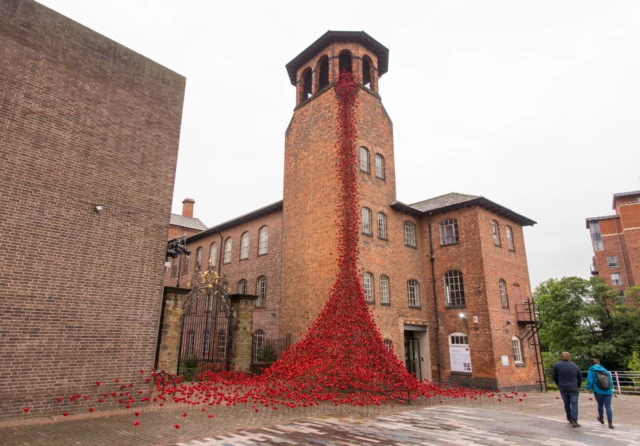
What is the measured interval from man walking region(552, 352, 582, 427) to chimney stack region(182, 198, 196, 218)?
38908 millimetres

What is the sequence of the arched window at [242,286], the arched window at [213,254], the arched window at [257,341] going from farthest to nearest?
the arched window at [213,254] < the arched window at [242,286] < the arched window at [257,341]

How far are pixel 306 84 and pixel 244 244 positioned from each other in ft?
34.1

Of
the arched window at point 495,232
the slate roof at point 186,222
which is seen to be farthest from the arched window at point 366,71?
the slate roof at point 186,222

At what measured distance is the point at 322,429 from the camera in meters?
7.50

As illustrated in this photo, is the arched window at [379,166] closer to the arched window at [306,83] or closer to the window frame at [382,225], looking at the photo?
the window frame at [382,225]

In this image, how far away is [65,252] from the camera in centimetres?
877

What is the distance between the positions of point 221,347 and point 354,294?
9.95 meters

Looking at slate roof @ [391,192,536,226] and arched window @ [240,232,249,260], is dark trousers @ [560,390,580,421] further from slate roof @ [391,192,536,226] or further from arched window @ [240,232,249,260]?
arched window @ [240,232,249,260]

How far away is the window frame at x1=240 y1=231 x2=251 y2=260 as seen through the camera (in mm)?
24491

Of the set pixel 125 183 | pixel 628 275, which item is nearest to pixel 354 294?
pixel 125 183

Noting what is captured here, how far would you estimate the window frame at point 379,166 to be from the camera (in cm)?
1927

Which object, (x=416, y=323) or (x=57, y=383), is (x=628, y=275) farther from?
(x=57, y=383)

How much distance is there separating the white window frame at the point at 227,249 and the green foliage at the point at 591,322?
25.2 meters

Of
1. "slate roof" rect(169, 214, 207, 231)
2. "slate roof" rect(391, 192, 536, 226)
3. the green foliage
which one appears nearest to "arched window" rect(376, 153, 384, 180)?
"slate roof" rect(391, 192, 536, 226)
